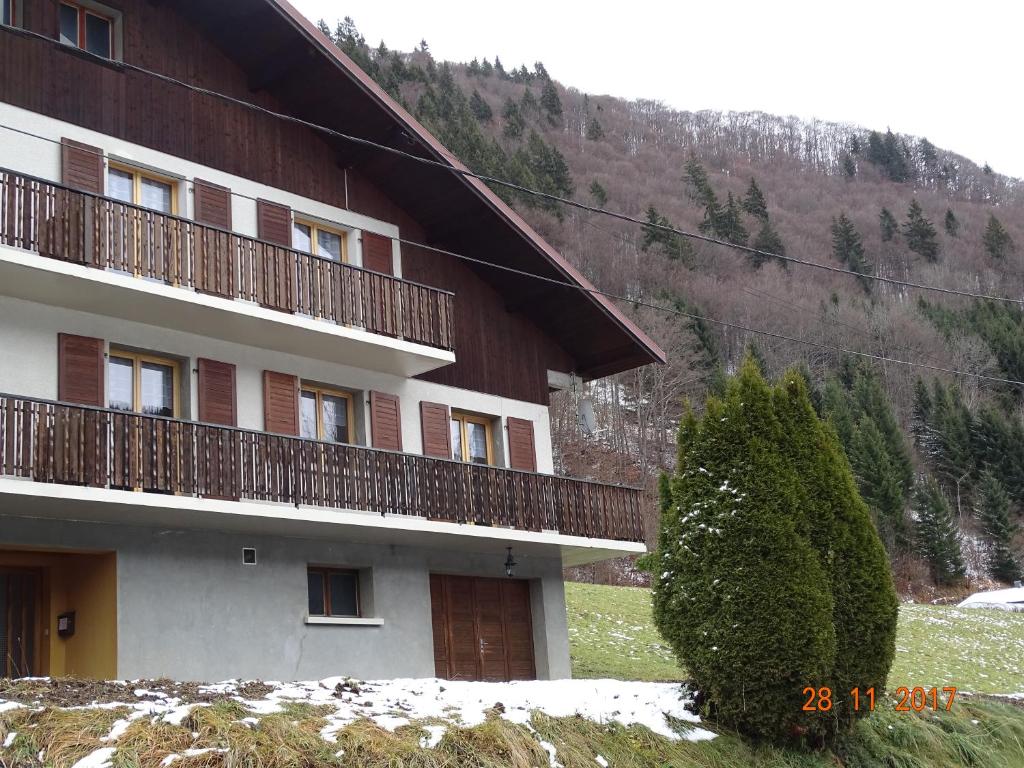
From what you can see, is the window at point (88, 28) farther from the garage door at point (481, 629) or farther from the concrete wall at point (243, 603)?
the garage door at point (481, 629)

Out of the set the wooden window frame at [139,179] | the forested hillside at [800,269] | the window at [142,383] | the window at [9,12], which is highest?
the forested hillside at [800,269]

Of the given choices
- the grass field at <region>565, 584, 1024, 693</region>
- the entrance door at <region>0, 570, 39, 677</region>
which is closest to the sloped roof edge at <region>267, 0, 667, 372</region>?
the grass field at <region>565, 584, 1024, 693</region>

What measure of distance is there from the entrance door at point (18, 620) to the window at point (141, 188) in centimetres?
529

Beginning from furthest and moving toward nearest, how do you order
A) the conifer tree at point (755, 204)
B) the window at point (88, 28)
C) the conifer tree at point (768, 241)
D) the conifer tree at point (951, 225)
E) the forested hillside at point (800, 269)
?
1. the conifer tree at point (951, 225)
2. the conifer tree at point (755, 204)
3. the conifer tree at point (768, 241)
4. the forested hillside at point (800, 269)
5. the window at point (88, 28)

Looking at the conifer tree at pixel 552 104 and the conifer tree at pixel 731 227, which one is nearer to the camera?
the conifer tree at pixel 731 227

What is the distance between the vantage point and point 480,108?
105 meters

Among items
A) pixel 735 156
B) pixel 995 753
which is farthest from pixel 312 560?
pixel 735 156

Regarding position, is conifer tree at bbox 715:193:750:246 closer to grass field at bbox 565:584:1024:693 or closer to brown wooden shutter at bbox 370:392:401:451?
grass field at bbox 565:584:1024:693

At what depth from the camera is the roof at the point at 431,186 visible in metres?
17.9

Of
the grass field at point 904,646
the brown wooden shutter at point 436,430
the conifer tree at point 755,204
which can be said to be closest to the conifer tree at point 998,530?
the grass field at point 904,646

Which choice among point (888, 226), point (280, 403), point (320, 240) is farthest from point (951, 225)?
point (280, 403)

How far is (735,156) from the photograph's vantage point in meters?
128

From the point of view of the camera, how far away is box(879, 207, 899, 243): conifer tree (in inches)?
4419

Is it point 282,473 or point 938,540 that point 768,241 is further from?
point 282,473
